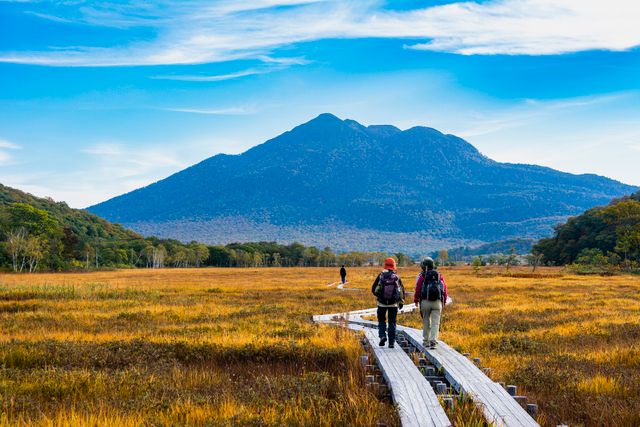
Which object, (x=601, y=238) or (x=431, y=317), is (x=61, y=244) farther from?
(x=431, y=317)

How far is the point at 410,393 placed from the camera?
8266 mm

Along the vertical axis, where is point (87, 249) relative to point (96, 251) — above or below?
above

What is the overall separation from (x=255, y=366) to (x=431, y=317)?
14.0 ft

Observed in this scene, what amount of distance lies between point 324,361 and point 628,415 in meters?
6.35

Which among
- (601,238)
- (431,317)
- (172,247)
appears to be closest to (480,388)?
(431,317)

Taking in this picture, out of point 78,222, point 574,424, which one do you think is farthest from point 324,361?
point 78,222

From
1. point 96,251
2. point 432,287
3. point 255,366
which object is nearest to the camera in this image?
point 432,287

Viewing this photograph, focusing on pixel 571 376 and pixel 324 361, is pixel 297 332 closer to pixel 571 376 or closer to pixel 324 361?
pixel 324 361

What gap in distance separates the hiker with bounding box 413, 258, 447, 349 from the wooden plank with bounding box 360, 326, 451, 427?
105 cm

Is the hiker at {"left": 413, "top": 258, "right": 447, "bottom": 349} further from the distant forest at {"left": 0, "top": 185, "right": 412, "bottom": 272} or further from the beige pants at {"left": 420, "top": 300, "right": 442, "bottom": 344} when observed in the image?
the distant forest at {"left": 0, "top": 185, "right": 412, "bottom": 272}

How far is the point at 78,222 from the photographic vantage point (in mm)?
149125

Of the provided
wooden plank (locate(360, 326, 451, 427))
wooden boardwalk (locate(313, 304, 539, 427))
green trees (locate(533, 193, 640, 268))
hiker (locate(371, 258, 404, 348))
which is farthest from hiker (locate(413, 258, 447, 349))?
green trees (locate(533, 193, 640, 268))

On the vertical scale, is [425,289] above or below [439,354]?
above

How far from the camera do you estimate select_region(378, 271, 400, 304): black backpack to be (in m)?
12.5
